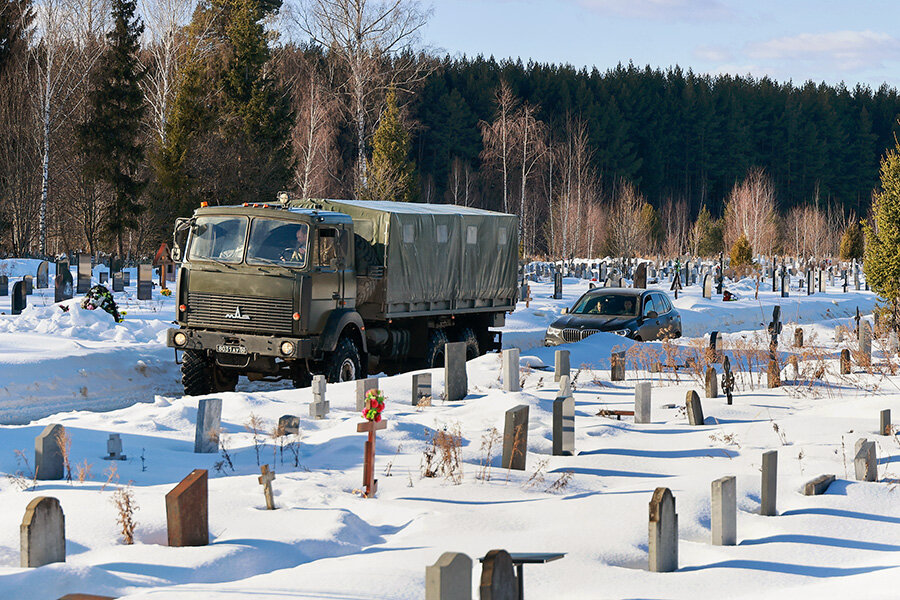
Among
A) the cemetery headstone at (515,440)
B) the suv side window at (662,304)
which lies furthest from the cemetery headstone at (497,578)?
the suv side window at (662,304)

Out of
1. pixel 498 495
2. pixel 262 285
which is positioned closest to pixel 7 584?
pixel 498 495

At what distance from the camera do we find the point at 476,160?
86.1 m

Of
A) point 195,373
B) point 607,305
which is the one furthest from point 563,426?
point 607,305

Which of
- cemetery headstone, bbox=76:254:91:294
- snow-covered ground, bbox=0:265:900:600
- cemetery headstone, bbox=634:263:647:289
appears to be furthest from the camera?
cemetery headstone, bbox=634:263:647:289

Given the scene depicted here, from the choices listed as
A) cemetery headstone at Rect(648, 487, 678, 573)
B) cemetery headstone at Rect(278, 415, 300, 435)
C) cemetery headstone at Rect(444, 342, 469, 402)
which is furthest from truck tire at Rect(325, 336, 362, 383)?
cemetery headstone at Rect(648, 487, 678, 573)

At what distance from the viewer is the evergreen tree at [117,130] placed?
37.8 m

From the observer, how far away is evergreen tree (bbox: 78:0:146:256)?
37.8m

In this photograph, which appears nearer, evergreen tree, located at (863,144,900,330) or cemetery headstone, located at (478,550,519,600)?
cemetery headstone, located at (478,550,519,600)

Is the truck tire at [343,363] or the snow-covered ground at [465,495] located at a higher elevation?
the truck tire at [343,363]

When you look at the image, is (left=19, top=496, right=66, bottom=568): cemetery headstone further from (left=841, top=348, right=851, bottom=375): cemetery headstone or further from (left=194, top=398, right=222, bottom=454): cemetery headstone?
(left=841, top=348, right=851, bottom=375): cemetery headstone

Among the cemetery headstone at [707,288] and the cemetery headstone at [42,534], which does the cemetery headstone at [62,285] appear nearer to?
the cemetery headstone at [42,534]

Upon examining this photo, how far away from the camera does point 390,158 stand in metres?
41.6

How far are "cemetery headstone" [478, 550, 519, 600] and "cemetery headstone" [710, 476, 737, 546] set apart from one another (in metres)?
2.51

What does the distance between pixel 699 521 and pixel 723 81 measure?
112 m
